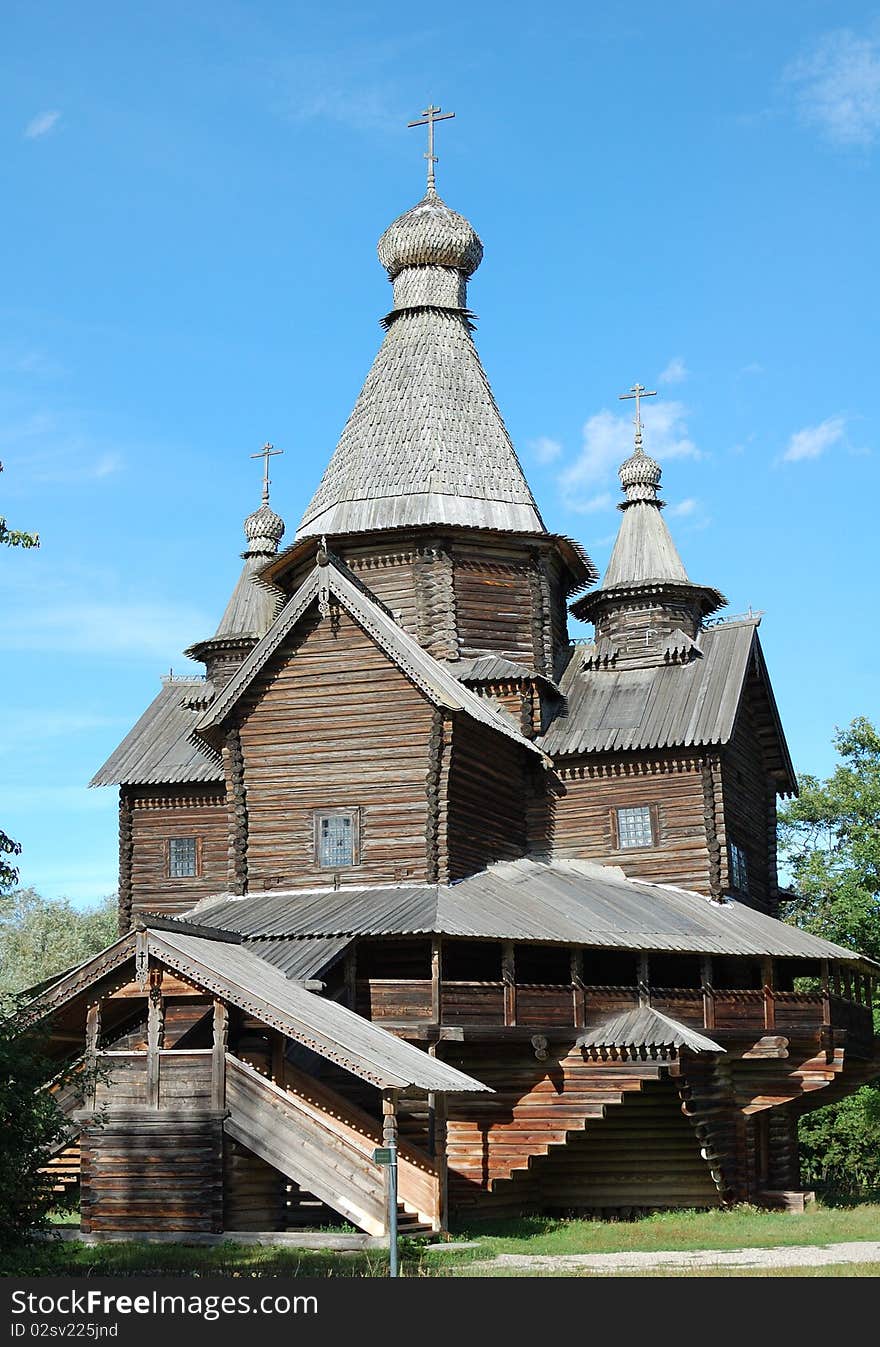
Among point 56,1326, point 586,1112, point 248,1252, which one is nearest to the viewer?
point 56,1326

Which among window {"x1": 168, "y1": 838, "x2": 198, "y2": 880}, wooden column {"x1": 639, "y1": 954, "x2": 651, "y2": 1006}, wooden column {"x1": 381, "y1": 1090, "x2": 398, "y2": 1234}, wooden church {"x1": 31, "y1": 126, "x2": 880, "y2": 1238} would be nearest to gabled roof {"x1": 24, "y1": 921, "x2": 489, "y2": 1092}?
wooden church {"x1": 31, "y1": 126, "x2": 880, "y2": 1238}

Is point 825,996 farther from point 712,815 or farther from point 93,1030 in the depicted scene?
point 93,1030

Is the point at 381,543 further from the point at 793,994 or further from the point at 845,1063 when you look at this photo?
the point at 845,1063

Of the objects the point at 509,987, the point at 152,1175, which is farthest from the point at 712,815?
the point at 152,1175

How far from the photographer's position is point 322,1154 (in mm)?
20250

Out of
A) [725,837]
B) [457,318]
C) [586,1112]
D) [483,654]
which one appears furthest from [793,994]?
[457,318]

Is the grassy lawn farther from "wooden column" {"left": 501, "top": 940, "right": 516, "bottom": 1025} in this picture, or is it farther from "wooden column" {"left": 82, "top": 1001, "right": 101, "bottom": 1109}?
"wooden column" {"left": 501, "top": 940, "right": 516, "bottom": 1025}

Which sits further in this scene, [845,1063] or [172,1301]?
[845,1063]

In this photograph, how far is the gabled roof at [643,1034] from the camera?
2562 centimetres

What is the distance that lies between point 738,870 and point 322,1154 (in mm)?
14642

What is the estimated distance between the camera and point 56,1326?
41.7 feet

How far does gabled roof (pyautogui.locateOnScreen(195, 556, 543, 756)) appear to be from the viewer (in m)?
27.8

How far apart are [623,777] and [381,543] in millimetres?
6883

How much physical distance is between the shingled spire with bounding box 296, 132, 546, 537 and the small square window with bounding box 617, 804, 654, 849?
6108 millimetres
